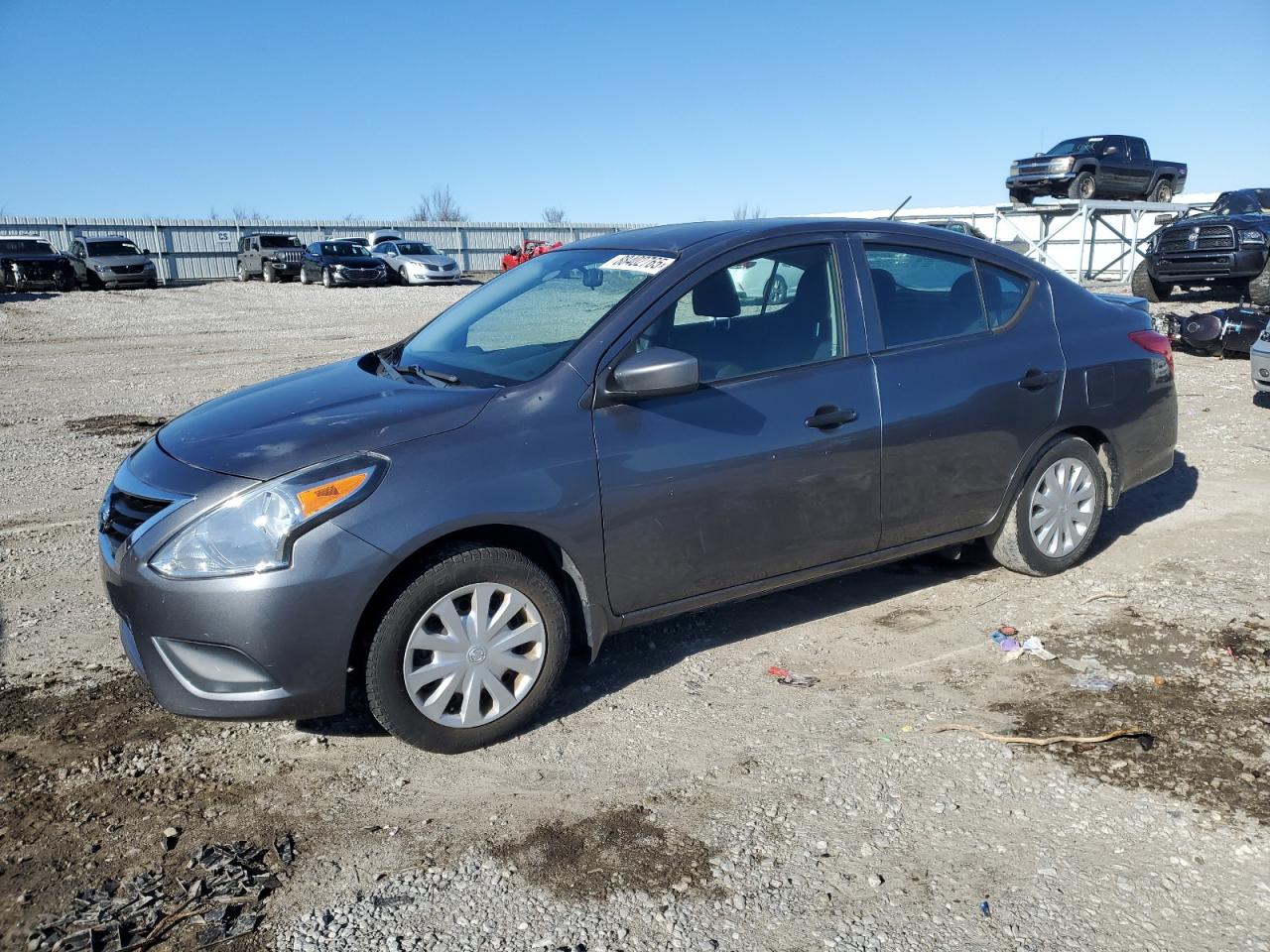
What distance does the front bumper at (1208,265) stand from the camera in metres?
16.1

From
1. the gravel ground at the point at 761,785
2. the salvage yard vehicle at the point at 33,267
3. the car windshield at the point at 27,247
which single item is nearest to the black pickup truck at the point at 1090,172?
the gravel ground at the point at 761,785

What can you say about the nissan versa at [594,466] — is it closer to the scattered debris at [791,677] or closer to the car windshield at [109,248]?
the scattered debris at [791,677]

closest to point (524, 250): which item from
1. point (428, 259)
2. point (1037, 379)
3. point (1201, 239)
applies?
point (428, 259)

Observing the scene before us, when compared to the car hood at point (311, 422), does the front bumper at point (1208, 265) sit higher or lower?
higher

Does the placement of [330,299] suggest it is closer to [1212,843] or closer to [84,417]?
[84,417]

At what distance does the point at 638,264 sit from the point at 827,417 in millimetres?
991

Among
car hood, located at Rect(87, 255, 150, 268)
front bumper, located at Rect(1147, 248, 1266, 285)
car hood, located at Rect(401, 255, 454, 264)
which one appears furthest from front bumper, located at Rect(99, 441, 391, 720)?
car hood, located at Rect(401, 255, 454, 264)

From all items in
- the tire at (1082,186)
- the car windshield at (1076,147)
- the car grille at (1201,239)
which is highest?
the car windshield at (1076,147)

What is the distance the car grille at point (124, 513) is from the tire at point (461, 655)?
86cm

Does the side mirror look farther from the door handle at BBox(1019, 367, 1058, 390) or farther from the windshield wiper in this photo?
the door handle at BBox(1019, 367, 1058, 390)

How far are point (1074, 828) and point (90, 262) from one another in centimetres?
3173

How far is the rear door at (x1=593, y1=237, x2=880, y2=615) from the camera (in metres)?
3.81

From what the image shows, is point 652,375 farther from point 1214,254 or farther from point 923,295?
point 1214,254

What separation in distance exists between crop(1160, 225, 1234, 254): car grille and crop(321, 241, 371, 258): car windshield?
22263mm
